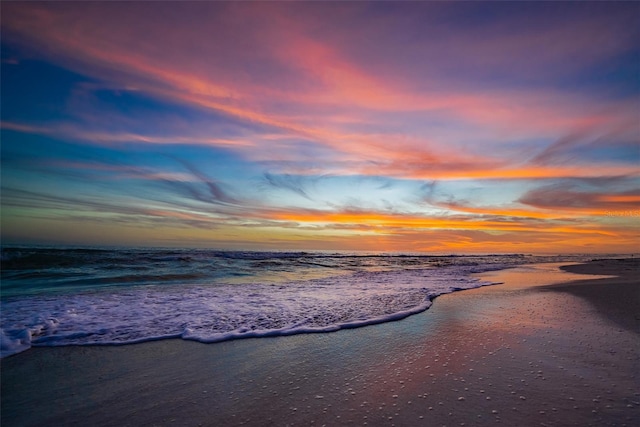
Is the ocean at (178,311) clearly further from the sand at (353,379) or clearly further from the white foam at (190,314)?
the sand at (353,379)

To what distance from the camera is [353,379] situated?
13.3ft

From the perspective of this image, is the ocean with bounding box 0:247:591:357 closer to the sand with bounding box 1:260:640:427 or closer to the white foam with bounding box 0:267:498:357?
the white foam with bounding box 0:267:498:357

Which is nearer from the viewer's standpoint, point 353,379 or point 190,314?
point 353,379

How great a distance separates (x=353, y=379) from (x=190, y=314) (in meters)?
5.16

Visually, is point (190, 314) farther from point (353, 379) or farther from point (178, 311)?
point (353, 379)

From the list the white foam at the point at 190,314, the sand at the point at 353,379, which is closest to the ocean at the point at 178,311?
the white foam at the point at 190,314

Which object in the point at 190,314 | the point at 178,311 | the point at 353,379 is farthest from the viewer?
the point at 178,311

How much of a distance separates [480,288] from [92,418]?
12.3 metres

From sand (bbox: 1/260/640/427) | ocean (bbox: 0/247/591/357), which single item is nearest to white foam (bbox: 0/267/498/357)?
ocean (bbox: 0/247/591/357)

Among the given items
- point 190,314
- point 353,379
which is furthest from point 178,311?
point 353,379

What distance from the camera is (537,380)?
3885 mm

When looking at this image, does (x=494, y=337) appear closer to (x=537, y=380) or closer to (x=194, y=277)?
(x=537, y=380)

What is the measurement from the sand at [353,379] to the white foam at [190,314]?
553 millimetres

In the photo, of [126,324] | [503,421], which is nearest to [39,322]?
[126,324]
